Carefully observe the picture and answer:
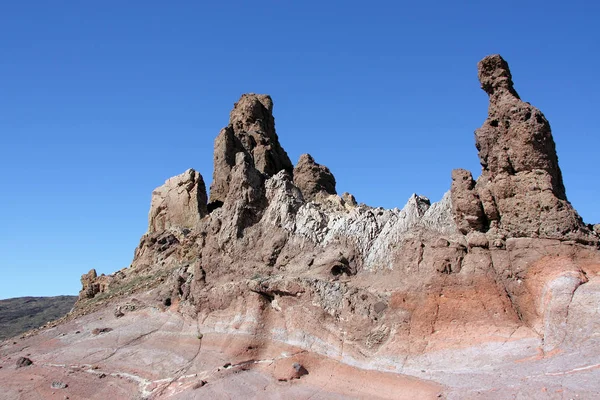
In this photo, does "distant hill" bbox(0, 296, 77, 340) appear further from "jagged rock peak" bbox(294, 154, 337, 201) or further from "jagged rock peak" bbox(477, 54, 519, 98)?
"jagged rock peak" bbox(477, 54, 519, 98)

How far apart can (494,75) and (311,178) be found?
15.1m

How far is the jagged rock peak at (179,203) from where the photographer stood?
114ft

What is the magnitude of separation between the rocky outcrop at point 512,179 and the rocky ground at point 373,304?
4cm

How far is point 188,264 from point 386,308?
11640 millimetres

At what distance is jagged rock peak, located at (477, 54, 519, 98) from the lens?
17828 mm

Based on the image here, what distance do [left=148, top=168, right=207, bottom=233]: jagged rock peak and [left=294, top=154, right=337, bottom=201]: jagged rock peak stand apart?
6.39 meters

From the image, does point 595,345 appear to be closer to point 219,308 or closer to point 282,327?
point 282,327

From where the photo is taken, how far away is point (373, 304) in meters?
17.6

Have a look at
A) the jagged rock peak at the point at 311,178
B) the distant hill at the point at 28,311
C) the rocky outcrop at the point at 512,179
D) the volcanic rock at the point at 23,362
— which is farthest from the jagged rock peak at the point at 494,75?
the distant hill at the point at 28,311

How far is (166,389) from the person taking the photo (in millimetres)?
18797

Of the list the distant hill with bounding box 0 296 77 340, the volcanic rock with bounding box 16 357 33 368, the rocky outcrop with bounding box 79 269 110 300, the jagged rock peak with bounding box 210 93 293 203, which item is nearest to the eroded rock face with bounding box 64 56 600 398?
the volcanic rock with bounding box 16 357 33 368

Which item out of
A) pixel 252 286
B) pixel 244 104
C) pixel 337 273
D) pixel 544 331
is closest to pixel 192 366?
pixel 252 286

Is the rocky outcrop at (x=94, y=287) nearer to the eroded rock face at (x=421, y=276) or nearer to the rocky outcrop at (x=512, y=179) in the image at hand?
the eroded rock face at (x=421, y=276)

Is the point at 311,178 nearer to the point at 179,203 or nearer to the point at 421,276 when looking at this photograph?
the point at 179,203
